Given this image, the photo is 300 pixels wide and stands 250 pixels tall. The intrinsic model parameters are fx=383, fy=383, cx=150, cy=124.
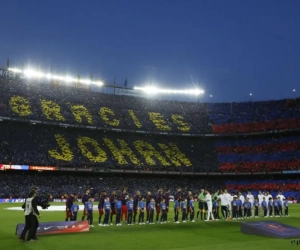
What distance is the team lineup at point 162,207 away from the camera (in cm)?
2270

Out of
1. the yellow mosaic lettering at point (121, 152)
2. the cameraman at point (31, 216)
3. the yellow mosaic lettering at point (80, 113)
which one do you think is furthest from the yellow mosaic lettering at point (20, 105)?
the cameraman at point (31, 216)

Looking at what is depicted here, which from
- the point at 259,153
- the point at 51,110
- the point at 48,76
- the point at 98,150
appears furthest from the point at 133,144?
the point at 259,153

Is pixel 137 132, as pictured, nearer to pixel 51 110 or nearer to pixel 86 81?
pixel 51 110

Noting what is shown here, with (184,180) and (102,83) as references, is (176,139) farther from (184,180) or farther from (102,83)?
(102,83)

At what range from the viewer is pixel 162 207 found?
24844 millimetres

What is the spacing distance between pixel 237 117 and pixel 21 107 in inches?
1594

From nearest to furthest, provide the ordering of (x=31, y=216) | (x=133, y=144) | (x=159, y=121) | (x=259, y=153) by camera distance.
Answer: (x=31, y=216) → (x=133, y=144) → (x=259, y=153) → (x=159, y=121)

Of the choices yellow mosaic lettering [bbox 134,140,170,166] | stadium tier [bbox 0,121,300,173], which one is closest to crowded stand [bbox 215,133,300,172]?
stadium tier [bbox 0,121,300,173]

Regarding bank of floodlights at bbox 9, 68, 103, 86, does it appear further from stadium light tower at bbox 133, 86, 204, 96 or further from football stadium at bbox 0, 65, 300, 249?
stadium light tower at bbox 133, 86, 204, 96

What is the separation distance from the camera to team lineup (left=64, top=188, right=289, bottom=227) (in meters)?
22.7

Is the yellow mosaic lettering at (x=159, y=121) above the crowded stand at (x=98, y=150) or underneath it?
above

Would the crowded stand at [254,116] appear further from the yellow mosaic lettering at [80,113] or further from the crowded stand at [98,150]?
the yellow mosaic lettering at [80,113]

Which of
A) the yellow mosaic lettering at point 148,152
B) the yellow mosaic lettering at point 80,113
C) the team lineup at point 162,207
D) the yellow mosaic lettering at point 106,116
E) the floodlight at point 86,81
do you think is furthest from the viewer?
the floodlight at point 86,81

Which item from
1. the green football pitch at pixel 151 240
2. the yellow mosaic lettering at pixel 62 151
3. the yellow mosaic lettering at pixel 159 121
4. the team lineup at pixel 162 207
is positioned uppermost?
the yellow mosaic lettering at pixel 159 121
